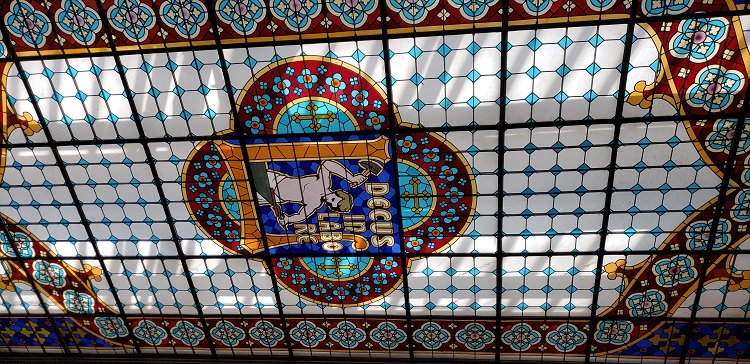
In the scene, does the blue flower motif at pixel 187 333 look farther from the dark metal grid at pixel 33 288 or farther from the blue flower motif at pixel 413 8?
the blue flower motif at pixel 413 8

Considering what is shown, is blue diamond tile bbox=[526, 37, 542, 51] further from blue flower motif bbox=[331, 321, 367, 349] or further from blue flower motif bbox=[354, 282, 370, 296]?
blue flower motif bbox=[331, 321, 367, 349]

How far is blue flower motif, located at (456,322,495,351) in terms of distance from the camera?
11094 millimetres

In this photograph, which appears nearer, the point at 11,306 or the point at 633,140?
the point at 633,140

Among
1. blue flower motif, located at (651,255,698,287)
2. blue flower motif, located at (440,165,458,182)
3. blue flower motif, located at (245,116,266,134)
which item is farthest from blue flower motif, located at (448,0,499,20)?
blue flower motif, located at (651,255,698,287)

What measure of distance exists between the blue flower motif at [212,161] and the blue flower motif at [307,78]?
5.77 feet

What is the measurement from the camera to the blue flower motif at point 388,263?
1038 centimetres

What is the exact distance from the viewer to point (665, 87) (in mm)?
8375

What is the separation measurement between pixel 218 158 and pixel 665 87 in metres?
6.06

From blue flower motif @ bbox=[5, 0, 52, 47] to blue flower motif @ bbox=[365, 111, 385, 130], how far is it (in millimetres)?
4345

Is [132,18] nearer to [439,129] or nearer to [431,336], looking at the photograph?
[439,129]

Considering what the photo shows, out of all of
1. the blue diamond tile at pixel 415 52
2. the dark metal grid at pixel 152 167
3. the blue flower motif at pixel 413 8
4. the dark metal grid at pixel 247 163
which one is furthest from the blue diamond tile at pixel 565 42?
the dark metal grid at pixel 152 167

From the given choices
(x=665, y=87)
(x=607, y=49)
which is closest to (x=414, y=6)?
(x=607, y=49)

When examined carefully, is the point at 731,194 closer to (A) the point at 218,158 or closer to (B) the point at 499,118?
(B) the point at 499,118

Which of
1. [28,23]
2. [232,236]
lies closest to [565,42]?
[232,236]
